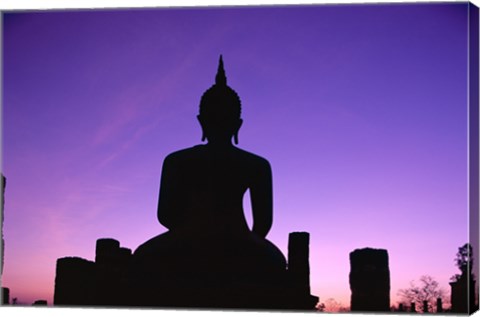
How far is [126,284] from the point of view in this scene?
412 inches

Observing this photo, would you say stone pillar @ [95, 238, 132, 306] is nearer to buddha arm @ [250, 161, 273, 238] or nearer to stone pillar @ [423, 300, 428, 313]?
buddha arm @ [250, 161, 273, 238]

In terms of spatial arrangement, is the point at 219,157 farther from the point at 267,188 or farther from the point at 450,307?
the point at 450,307

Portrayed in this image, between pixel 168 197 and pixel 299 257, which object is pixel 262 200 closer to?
pixel 299 257

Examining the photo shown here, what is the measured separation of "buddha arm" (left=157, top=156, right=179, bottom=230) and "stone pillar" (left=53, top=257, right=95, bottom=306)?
3.12 feet

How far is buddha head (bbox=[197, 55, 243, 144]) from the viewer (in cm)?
1129

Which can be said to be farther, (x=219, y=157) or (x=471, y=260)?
(x=219, y=157)

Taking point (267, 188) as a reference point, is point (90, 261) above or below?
below

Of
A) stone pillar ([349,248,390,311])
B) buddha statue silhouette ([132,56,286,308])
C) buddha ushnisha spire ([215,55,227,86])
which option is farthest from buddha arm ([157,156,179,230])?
stone pillar ([349,248,390,311])

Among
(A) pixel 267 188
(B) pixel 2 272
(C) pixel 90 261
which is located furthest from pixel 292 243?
(B) pixel 2 272

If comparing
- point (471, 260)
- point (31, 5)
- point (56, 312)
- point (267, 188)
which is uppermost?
point (31, 5)

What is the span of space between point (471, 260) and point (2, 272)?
16.5 ft

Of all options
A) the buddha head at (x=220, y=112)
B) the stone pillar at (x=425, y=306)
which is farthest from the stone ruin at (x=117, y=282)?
the stone pillar at (x=425, y=306)

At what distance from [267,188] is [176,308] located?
6.09 feet

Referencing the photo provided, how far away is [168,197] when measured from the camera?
11.2 m
